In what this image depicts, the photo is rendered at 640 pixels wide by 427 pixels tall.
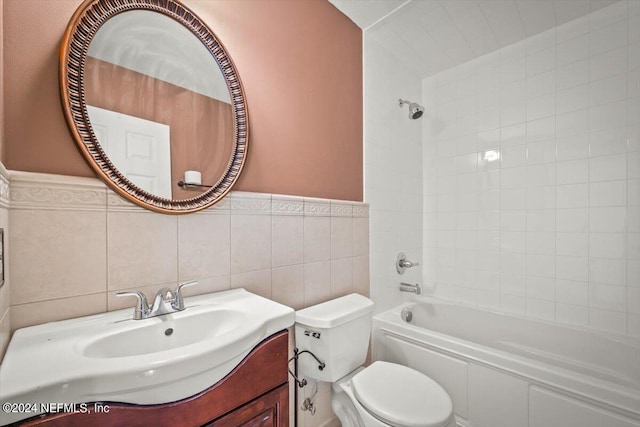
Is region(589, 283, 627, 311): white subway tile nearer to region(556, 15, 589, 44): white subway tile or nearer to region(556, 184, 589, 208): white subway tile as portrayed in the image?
region(556, 184, 589, 208): white subway tile

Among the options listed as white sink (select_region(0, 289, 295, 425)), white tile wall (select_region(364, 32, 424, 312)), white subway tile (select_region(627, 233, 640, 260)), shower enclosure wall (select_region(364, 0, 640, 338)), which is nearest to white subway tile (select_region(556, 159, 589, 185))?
shower enclosure wall (select_region(364, 0, 640, 338))

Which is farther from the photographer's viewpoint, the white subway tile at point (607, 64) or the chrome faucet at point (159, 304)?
the white subway tile at point (607, 64)

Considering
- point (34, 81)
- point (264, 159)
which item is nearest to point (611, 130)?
point (264, 159)

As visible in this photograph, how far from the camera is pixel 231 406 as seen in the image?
0.74 metres

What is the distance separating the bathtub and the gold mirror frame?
1.43m

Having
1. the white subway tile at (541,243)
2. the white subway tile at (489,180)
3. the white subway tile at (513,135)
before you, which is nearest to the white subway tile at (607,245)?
the white subway tile at (541,243)

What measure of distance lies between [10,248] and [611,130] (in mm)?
2866

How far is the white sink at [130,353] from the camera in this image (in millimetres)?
519

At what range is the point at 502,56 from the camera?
2.08 meters

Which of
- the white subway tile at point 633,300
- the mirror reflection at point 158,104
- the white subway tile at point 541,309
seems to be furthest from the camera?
the white subway tile at point 541,309

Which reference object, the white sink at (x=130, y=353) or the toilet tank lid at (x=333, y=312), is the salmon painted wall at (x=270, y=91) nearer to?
the white sink at (x=130, y=353)

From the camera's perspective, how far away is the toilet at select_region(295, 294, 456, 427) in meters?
1.06

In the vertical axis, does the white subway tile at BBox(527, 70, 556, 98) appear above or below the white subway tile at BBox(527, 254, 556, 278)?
above

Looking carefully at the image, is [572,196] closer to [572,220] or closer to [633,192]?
[572,220]
